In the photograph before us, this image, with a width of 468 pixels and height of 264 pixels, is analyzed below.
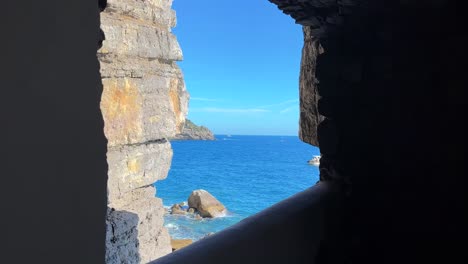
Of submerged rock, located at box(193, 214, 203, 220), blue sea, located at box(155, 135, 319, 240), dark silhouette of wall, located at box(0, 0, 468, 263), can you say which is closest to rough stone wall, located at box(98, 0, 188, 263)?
dark silhouette of wall, located at box(0, 0, 468, 263)

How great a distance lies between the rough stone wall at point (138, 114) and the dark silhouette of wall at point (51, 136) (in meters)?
4.17

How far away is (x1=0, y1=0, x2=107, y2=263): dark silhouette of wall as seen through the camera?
2.37 ft

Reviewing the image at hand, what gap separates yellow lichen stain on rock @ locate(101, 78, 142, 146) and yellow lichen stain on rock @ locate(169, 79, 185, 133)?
80 centimetres

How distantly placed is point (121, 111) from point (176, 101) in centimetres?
126

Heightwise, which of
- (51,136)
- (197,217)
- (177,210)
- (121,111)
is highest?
(51,136)

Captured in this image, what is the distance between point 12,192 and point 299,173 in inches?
1678

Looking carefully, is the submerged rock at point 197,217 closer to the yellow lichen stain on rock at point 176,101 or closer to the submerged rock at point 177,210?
the submerged rock at point 177,210

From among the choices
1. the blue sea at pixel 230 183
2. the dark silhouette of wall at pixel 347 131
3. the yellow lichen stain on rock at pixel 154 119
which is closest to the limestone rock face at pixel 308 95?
the dark silhouette of wall at pixel 347 131

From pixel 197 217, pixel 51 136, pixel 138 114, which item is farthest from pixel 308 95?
pixel 197 217

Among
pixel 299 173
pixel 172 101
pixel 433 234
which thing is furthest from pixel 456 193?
pixel 299 173

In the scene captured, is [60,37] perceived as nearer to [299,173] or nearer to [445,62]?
[445,62]

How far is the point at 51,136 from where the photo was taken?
2.64ft

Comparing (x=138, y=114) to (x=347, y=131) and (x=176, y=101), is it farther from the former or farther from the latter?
(x=347, y=131)

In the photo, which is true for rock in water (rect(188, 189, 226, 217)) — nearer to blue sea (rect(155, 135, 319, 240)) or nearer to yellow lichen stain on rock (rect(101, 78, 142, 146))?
blue sea (rect(155, 135, 319, 240))
